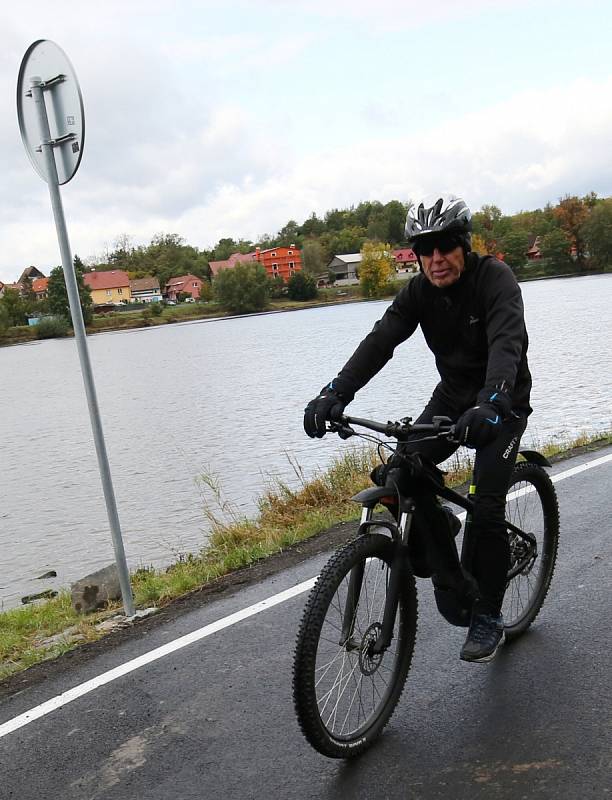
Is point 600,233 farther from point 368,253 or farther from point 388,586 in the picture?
point 388,586

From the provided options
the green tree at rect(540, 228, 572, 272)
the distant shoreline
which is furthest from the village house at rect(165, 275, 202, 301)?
the green tree at rect(540, 228, 572, 272)

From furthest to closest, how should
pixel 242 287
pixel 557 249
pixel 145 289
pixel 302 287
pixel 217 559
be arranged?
pixel 145 289 → pixel 302 287 → pixel 557 249 → pixel 242 287 → pixel 217 559

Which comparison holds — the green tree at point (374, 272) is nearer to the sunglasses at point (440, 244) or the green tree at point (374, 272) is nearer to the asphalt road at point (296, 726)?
the asphalt road at point (296, 726)

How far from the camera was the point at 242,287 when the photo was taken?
112438mm

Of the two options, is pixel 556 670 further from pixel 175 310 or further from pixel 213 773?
pixel 175 310

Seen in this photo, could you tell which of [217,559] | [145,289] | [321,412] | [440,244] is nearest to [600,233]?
[145,289]

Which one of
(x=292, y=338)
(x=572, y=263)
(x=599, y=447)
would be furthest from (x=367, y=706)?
(x=572, y=263)

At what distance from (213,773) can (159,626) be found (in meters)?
1.91

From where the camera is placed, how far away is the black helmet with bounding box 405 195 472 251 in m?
3.69

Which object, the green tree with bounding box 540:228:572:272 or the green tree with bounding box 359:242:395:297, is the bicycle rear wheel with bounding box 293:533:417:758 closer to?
the green tree with bounding box 359:242:395:297

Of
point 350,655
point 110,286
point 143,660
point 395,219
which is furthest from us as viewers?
point 395,219

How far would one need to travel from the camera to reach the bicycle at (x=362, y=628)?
3.22 metres

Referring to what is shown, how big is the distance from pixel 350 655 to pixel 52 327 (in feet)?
324

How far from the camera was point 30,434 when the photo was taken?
86.9 feet
